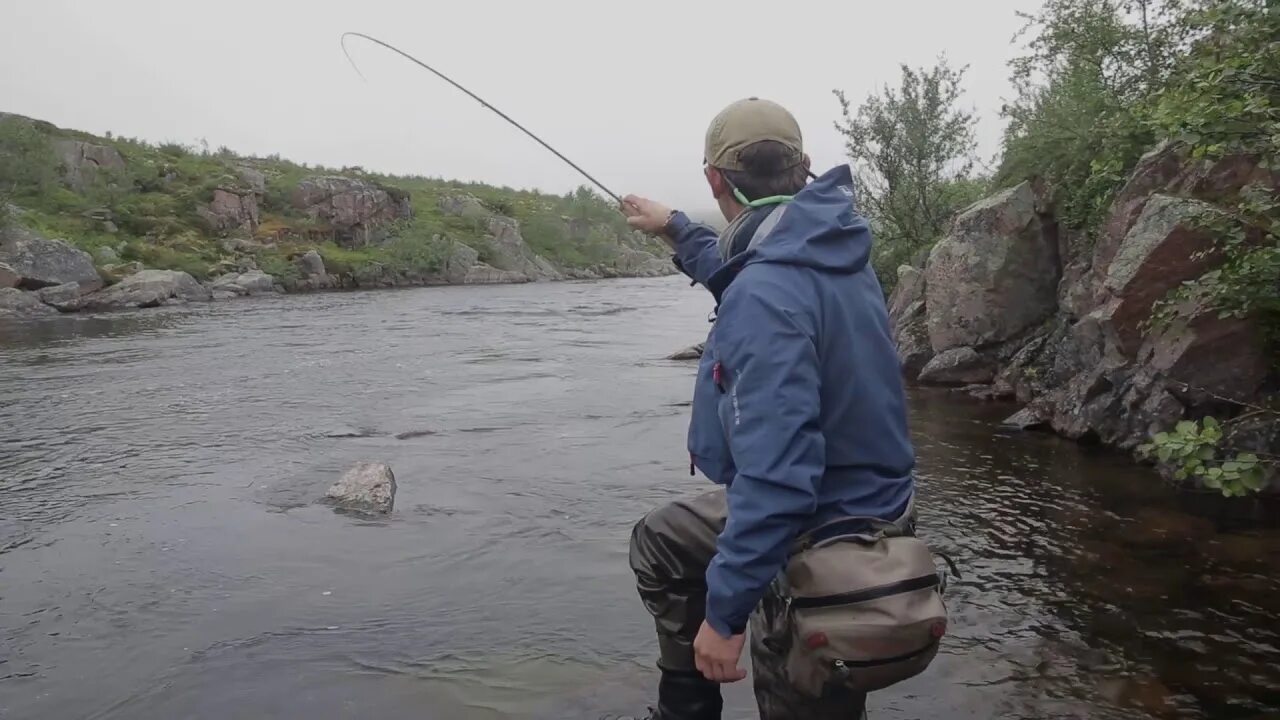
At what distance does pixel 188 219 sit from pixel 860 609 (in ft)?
208

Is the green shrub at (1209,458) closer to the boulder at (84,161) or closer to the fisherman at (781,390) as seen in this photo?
the fisherman at (781,390)

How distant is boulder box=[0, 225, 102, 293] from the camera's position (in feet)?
109

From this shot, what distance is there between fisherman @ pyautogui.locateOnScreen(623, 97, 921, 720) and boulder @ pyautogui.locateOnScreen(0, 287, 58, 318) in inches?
1347

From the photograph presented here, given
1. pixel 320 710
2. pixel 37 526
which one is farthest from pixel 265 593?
pixel 37 526

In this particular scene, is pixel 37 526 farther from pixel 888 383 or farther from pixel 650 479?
pixel 888 383

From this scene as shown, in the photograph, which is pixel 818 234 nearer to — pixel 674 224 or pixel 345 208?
pixel 674 224

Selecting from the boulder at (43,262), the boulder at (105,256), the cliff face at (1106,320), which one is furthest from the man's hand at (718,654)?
the boulder at (105,256)

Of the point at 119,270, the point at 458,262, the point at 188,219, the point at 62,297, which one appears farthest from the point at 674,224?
the point at 188,219

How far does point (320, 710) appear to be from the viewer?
4488 millimetres

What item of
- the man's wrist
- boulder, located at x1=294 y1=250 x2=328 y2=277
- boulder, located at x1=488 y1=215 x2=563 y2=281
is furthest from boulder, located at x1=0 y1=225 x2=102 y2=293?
the man's wrist

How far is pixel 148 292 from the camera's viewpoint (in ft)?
114

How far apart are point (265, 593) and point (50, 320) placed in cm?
2830

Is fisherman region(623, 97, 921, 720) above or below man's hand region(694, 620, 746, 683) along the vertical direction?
above

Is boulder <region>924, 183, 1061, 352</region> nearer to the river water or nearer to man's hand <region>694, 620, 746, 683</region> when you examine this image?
the river water
